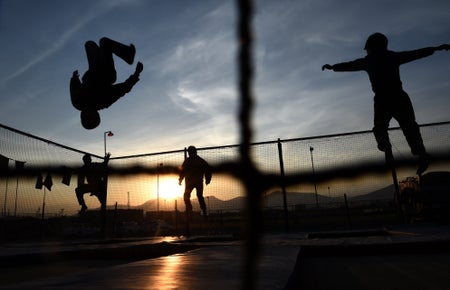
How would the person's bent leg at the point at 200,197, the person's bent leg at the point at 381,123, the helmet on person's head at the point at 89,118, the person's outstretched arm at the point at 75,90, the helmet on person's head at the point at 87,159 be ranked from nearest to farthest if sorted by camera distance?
the person's outstretched arm at the point at 75,90
the helmet on person's head at the point at 89,118
the person's bent leg at the point at 381,123
the person's bent leg at the point at 200,197
the helmet on person's head at the point at 87,159

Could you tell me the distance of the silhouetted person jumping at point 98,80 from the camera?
433 cm

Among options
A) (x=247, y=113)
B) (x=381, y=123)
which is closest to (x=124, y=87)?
(x=381, y=123)

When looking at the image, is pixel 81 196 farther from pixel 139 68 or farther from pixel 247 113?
pixel 247 113

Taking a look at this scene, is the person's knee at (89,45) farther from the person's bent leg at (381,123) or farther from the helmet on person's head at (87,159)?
the helmet on person's head at (87,159)

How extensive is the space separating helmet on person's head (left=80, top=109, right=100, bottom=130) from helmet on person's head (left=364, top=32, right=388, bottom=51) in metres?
3.76

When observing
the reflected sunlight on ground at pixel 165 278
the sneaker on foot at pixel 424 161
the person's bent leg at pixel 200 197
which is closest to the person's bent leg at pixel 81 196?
the person's bent leg at pixel 200 197

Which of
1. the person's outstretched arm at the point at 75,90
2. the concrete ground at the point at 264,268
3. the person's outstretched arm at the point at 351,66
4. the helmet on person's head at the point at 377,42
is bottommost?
the concrete ground at the point at 264,268

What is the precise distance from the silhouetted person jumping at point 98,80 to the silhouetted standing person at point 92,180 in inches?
234

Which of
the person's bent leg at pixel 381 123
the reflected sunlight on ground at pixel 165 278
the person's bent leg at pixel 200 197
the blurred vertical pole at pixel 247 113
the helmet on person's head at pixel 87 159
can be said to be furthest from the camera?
the helmet on person's head at pixel 87 159

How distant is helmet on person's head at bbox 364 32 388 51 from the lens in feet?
14.8

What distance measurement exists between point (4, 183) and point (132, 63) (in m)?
6.97

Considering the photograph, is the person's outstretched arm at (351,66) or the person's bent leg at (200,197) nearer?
the person's outstretched arm at (351,66)

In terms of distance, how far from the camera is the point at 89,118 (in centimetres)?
442

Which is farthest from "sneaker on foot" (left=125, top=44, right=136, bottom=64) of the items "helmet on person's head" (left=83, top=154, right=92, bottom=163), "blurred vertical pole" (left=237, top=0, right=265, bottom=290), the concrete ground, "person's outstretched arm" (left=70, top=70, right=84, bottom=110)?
"helmet on person's head" (left=83, top=154, right=92, bottom=163)
